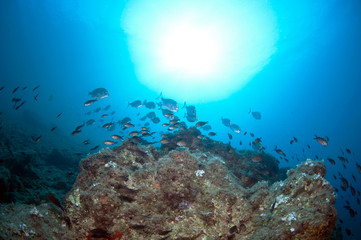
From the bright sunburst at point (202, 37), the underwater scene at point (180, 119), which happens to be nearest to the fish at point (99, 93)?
the underwater scene at point (180, 119)

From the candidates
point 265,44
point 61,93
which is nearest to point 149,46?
point 265,44

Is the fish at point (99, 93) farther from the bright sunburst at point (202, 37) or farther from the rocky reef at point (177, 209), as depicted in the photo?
the bright sunburst at point (202, 37)

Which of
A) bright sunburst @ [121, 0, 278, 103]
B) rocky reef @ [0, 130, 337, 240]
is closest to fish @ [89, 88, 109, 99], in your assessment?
rocky reef @ [0, 130, 337, 240]

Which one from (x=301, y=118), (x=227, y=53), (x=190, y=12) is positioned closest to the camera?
(x=190, y=12)

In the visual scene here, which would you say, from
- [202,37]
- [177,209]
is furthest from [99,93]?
[202,37]

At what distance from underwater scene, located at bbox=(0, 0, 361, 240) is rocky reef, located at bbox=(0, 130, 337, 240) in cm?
3

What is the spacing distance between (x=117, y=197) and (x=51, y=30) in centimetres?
6817

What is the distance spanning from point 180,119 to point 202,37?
51.8m

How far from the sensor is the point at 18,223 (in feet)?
9.34

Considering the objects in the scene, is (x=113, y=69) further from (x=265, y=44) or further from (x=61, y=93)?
(x=265, y=44)

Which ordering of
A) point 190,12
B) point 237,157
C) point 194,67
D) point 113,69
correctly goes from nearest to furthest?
1. point 237,157
2. point 190,12
3. point 194,67
4. point 113,69

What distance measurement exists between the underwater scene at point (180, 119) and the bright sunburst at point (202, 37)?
37 centimetres

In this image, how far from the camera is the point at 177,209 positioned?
3664mm

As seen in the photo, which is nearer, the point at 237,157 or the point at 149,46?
the point at 237,157
